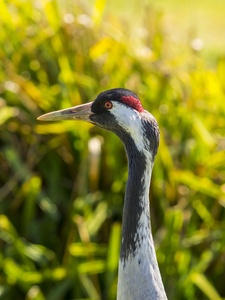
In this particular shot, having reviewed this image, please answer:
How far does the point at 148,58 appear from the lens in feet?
10.0

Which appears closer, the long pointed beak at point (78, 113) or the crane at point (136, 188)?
the crane at point (136, 188)

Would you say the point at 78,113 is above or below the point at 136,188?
above

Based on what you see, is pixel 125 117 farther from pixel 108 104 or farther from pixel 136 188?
pixel 136 188

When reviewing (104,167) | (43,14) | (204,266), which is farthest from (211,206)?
(43,14)

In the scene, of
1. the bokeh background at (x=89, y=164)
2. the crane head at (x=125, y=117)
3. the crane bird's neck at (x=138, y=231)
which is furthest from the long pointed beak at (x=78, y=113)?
the bokeh background at (x=89, y=164)

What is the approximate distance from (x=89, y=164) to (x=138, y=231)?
4.20 ft

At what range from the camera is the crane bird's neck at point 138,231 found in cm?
163

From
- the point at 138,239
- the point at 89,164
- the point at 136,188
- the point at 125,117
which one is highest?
the point at 125,117

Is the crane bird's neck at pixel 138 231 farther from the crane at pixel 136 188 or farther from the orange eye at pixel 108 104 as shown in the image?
the orange eye at pixel 108 104

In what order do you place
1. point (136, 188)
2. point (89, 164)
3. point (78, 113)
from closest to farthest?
point (136, 188), point (78, 113), point (89, 164)

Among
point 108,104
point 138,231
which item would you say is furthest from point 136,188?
point 108,104

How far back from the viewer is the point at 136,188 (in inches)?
64.3

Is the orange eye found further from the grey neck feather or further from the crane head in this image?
the grey neck feather

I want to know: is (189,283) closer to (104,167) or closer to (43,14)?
(104,167)
